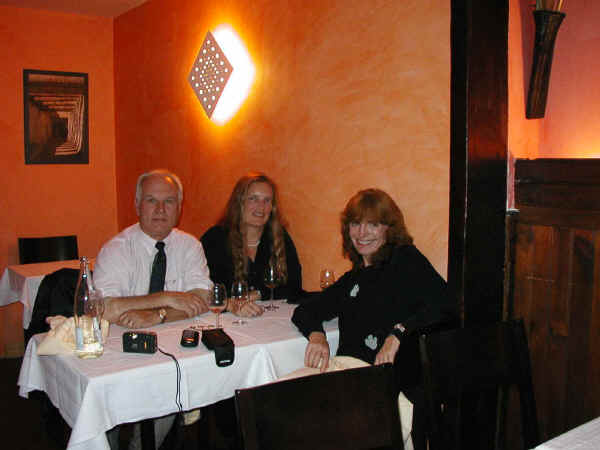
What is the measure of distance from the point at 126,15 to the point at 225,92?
70.5 inches

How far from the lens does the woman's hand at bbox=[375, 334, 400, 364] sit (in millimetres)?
2045

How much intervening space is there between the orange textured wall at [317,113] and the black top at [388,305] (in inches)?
12.5

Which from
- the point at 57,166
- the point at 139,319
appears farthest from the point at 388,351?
the point at 57,166

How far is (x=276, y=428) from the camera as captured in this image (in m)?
1.23

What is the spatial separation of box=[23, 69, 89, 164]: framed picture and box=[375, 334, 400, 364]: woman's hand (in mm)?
3905

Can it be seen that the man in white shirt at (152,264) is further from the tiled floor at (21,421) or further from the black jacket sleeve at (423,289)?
the tiled floor at (21,421)

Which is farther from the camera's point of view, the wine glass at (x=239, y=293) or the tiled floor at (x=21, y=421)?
the tiled floor at (x=21, y=421)

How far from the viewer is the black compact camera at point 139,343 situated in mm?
1950

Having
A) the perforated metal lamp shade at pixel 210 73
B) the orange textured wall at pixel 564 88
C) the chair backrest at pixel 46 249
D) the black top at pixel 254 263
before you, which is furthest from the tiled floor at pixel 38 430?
the perforated metal lamp shade at pixel 210 73

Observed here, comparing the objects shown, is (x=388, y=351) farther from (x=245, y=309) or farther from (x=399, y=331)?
(x=245, y=309)

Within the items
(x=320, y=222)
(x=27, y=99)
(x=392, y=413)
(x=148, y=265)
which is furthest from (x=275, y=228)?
(x=27, y=99)

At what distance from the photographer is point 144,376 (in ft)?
6.04

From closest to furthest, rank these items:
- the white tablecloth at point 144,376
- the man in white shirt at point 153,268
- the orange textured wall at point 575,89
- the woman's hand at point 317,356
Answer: the white tablecloth at point 144,376 < the woman's hand at point 317,356 < the man in white shirt at point 153,268 < the orange textured wall at point 575,89

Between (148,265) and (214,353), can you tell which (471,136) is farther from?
(148,265)
